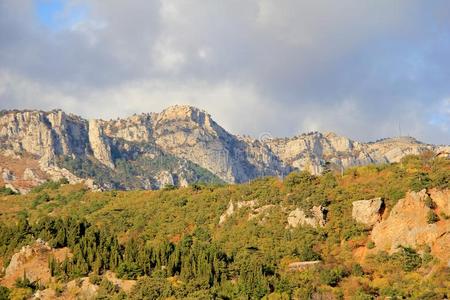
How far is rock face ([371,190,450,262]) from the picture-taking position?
367ft

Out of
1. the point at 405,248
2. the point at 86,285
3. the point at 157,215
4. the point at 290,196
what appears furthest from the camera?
the point at 157,215

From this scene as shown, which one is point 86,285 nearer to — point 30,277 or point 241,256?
point 30,277

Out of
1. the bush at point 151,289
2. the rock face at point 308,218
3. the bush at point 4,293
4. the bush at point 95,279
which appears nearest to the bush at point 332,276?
the rock face at point 308,218

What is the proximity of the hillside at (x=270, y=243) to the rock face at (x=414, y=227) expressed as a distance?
168mm

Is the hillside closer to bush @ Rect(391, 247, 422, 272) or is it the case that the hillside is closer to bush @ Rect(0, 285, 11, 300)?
bush @ Rect(391, 247, 422, 272)

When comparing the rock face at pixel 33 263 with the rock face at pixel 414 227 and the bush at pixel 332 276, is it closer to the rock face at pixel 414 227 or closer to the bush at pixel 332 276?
the bush at pixel 332 276

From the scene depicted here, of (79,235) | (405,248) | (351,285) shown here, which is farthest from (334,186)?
(79,235)

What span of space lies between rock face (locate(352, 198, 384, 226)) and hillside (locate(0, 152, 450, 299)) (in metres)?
0.17

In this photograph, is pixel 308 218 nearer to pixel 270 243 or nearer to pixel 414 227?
pixel 270 243

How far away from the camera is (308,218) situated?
12662cm

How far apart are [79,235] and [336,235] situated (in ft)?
134

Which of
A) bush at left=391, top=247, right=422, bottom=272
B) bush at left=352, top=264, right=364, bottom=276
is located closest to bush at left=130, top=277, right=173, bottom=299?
bush at left=352, top=264, right=364, bottom=276

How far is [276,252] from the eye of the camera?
119 metres

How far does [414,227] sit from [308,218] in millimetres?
19155
